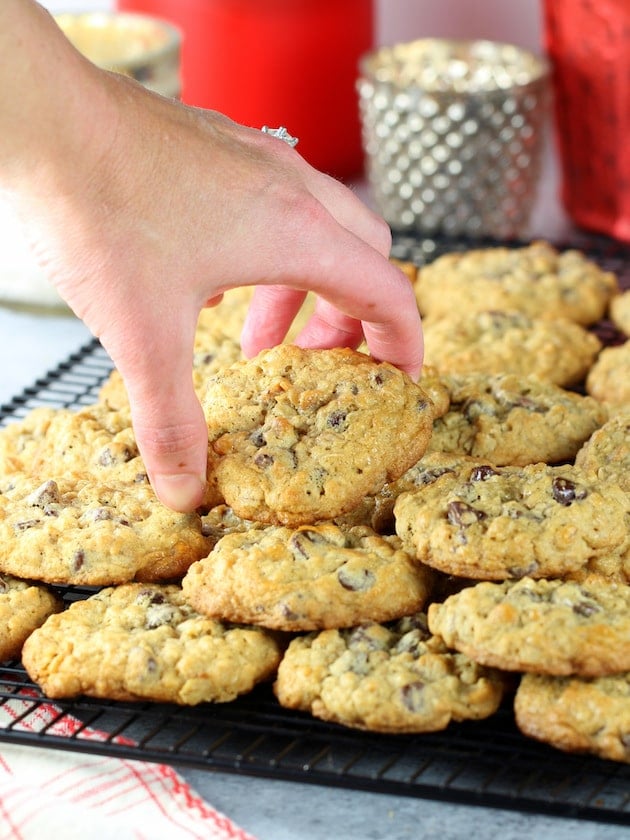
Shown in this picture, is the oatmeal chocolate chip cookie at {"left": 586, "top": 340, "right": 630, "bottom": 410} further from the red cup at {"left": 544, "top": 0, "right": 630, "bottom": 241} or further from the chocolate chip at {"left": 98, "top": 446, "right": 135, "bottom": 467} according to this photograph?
the red cup at {"left": 544, "top": 0, "right": 630, "bottom": 241}

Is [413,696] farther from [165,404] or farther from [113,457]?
[113,457]

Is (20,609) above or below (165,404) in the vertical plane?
below

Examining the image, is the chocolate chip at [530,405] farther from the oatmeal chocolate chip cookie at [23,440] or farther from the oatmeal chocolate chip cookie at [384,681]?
the oatmeal chocolate chip cookie at [23,440]

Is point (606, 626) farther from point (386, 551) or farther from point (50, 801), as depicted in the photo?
point (50, 801)

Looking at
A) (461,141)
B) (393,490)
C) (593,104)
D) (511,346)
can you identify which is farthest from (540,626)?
(593,104)

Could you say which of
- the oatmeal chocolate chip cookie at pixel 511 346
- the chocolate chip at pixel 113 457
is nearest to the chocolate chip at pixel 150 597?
the chocolate chip at pixel 113 457
